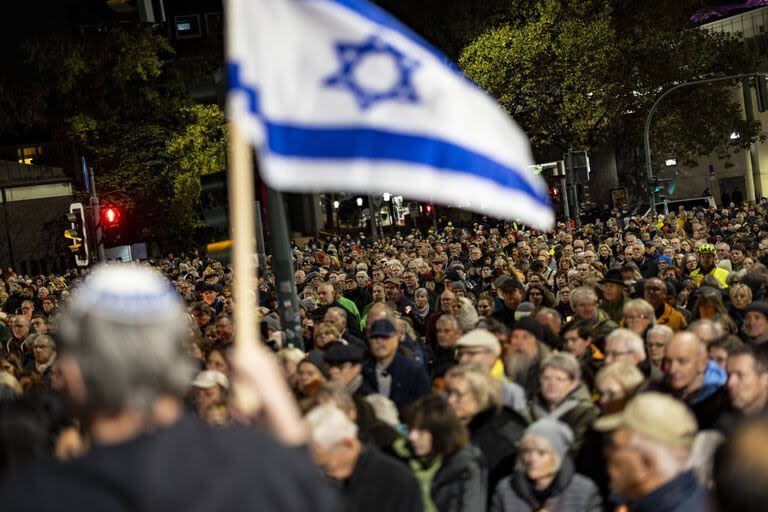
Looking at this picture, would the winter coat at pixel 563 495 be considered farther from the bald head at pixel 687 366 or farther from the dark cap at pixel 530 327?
the dark cap at pixel 530 327

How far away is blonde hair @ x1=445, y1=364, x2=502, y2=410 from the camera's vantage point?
20.0 ft

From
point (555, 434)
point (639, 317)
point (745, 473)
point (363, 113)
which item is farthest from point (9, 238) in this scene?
point (745, 473)

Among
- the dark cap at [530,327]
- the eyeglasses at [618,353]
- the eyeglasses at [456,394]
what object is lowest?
the eyeglasses at [618,353]

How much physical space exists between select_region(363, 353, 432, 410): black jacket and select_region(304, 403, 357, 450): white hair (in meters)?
2.76

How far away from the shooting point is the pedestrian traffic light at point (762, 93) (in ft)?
93.2

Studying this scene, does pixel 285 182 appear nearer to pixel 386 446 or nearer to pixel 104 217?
pixel 386 446

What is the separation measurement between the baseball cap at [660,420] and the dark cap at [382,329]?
390 centimetres

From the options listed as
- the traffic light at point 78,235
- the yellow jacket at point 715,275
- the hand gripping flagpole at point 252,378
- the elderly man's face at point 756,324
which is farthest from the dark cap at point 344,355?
the traffic light at point 78,235

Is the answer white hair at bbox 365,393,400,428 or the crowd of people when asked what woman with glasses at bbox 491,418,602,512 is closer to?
the crowd of people

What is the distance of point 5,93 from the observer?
156 feet

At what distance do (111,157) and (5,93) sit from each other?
543 centimetres

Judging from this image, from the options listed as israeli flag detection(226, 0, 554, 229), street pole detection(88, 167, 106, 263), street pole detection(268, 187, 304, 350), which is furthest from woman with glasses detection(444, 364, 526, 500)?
street pole detection(88, 167, 106, 263)

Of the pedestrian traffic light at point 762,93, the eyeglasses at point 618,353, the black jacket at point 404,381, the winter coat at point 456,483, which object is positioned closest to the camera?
the winter coat at point 456,483

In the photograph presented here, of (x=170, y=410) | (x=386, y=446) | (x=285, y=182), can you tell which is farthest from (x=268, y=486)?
(x=386, y=446)
